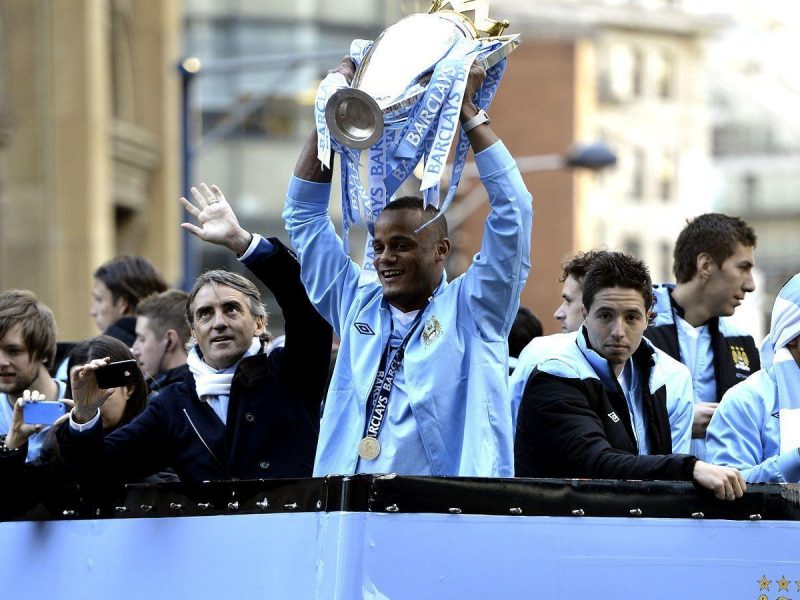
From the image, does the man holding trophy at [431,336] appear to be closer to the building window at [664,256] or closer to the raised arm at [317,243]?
the raised arm at [317,243]

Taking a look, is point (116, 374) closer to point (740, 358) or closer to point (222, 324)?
point (222, 324)

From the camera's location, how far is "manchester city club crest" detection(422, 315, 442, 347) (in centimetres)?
548

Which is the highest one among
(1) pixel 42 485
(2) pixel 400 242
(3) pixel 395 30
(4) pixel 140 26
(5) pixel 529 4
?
(5) pixel 529 4

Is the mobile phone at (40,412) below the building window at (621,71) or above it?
below

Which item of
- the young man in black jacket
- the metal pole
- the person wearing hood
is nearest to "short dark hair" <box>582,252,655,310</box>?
the young man in black jacket

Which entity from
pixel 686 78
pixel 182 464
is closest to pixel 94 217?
pixel 182 464

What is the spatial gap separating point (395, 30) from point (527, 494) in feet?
5.56

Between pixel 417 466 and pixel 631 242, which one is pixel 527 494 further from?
pixel 631 242

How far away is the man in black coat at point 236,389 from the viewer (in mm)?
6004

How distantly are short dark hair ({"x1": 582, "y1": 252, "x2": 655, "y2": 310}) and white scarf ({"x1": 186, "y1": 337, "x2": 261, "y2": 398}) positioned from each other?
1.19 meters

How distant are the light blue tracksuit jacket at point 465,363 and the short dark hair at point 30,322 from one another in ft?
5.79

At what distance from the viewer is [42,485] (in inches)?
220

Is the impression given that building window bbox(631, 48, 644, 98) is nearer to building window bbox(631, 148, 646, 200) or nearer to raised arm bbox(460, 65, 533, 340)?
building window bbox(631, 148, 646, 200)

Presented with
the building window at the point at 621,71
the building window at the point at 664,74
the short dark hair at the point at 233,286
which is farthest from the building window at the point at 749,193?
the short dark hair at the point at 233,286
